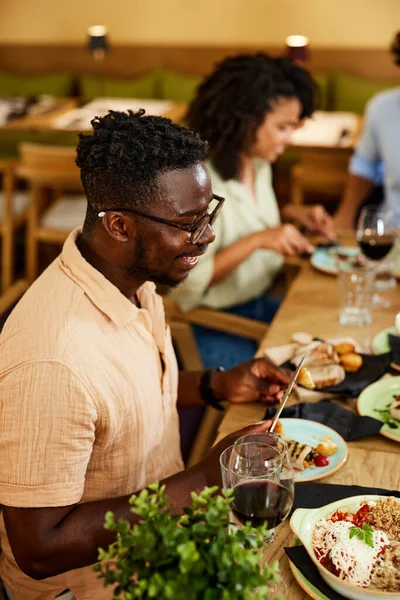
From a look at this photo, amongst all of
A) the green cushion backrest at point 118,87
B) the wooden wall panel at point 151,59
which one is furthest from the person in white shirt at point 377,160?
the green cushion backrest at point 118,87

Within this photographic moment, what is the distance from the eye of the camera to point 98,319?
130cm

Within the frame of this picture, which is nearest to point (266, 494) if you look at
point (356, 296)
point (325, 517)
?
point (325, 517)

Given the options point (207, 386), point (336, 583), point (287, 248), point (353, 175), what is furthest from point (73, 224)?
point (336, 583)

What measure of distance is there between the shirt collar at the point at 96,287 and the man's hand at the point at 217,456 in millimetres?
268

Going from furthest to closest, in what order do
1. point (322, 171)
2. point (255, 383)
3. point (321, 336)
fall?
1. point (322, 171)
2. point (321, 336)
3. point (255, 383)

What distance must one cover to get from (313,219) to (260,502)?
164cm

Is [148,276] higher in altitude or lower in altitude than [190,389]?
higher

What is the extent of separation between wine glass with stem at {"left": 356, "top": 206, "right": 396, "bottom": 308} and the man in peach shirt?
2.88ft

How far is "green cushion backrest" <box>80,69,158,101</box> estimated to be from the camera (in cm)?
558

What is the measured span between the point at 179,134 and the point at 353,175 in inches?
77.3

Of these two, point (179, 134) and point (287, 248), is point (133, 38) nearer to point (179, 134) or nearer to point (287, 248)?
point (287, 248)

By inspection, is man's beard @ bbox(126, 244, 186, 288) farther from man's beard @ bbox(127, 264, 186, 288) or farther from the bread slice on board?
the bread slice on board

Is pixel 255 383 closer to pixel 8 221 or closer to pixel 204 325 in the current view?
pixel 204 325

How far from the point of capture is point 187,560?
76 cm
